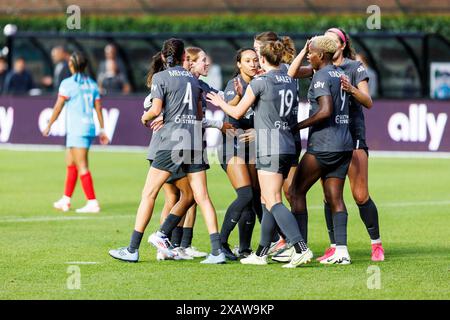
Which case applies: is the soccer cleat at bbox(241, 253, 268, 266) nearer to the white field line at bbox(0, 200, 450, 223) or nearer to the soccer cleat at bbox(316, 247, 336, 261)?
the soccer cleat at bbox(316, 247, 336, 261)

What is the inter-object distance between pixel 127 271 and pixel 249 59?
250 centimetres

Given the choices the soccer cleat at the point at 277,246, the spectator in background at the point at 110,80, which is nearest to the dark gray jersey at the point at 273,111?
the soccer cleat at the point at 277,246

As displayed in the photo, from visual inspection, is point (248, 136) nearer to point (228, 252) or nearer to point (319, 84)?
point (319, 84)

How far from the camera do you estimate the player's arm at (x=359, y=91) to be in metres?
11.6

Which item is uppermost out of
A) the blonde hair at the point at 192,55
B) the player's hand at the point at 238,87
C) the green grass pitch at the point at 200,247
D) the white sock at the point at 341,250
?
the blonde hair at the point at 192,55

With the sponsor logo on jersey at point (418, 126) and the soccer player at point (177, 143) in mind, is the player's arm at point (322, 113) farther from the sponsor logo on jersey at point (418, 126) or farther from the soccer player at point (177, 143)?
the sponsor logo on jersey at point (418, 126)

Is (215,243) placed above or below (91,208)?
above

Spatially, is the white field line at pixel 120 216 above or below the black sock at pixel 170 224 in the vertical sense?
below

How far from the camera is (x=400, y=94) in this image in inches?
1158

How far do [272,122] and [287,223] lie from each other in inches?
38.1

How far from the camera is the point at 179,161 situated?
38.7ft

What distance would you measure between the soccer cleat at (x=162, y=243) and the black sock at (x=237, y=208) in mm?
563

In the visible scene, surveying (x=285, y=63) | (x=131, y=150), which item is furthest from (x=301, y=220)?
(x=131, y=150)

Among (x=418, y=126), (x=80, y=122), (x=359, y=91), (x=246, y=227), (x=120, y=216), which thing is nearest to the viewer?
(x=359, y=91)
